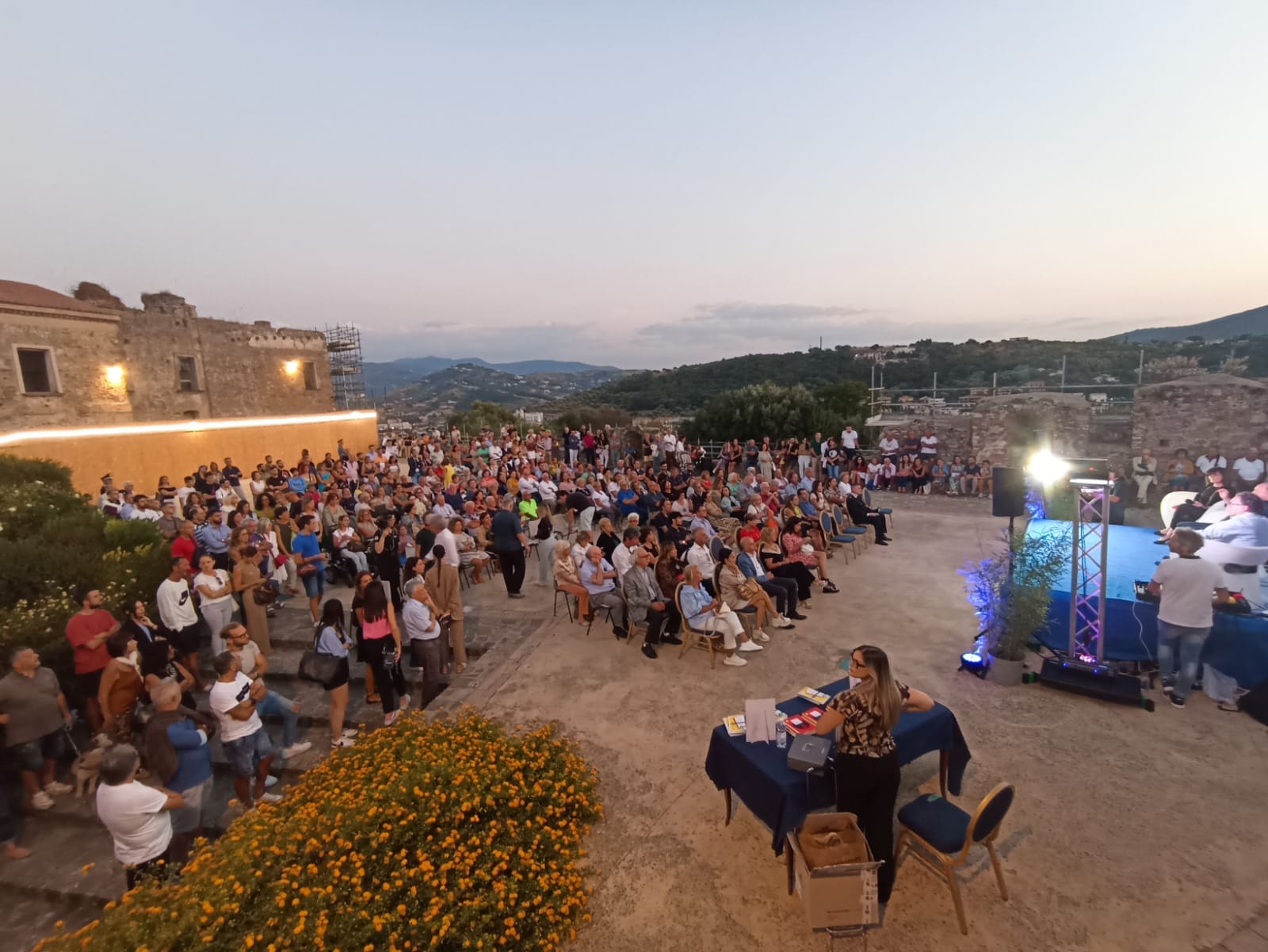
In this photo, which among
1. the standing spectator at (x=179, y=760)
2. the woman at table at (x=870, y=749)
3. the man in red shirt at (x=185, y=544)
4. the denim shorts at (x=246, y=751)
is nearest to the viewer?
the woman at table at (x=870, y=749)

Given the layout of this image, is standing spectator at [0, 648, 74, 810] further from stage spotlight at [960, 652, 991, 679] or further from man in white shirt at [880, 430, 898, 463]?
man in white shirt at [880, 430, 898, 463]

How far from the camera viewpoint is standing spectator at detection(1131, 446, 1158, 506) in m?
14.3

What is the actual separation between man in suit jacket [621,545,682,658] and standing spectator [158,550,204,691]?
4.96 meters

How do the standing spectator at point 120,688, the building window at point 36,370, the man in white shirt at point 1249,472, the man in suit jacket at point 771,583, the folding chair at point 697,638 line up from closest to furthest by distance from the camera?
the standing spectator at point 120,688 < the folding chair at point 697,638 < the man in suit jacket at point 771,583 < the man in white shirt at point 1249,472 < the building window at point 36,370

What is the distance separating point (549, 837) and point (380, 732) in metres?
2.21

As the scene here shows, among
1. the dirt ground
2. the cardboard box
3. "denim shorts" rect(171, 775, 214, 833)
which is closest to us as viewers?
the cardboard box

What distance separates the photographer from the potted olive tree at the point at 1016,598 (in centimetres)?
630

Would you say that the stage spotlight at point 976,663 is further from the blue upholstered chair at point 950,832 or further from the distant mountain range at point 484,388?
the distant mountain range at point 484,388

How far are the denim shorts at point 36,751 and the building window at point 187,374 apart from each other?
2379 centimetres

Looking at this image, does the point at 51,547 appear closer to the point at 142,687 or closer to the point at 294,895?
the point at 142,687

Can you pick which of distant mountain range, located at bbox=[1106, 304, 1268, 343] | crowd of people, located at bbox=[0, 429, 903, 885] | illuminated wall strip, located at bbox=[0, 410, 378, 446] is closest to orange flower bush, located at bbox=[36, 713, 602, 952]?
crowd of people, located at bbox=[0, 429, 903, 885]

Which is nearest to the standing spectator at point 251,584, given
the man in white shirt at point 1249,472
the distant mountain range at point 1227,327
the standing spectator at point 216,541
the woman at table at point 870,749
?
the standing spectator at point 216,541

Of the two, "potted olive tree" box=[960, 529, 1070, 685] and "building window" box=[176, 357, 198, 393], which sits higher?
"building window" box=[176, 357, 198, 393]

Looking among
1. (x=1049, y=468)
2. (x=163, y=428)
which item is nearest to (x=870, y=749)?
(x=1049, y=468)
